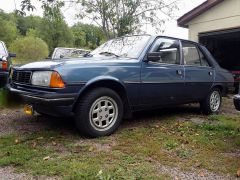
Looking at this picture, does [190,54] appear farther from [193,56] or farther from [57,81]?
[57,81]

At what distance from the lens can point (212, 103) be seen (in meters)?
7.27

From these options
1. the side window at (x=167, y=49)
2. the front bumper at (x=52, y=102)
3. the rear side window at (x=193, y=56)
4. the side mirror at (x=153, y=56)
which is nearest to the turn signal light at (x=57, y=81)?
the front bumper at (x=52, y=102)

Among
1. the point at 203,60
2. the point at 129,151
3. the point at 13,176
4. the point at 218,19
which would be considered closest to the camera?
the point at 13,176

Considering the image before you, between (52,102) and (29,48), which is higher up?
(29,48)

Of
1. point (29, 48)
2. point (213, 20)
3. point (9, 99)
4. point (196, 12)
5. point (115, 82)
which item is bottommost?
point (9, 99)

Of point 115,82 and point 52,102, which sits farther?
point 115,82

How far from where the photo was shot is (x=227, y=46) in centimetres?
1656

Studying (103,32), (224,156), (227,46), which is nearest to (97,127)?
(224,156)

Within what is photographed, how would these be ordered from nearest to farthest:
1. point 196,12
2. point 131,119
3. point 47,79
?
point 47,79, point 131,119, point 196,12

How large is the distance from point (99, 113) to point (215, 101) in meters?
3.38

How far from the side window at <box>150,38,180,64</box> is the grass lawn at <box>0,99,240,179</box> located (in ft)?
→ 3.87

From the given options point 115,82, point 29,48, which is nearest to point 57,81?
point 115,82

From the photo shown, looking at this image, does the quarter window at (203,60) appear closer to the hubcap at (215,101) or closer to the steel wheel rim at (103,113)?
the hubcap at (215,101)

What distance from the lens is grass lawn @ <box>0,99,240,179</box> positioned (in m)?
3.72
